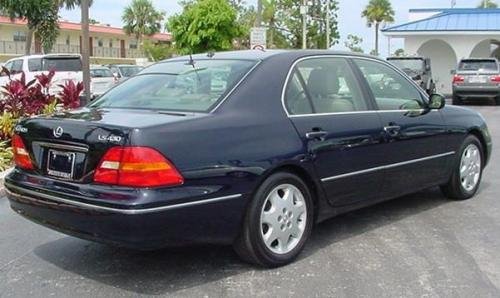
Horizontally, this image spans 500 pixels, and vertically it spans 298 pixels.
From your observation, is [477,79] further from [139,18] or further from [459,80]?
[139,18]

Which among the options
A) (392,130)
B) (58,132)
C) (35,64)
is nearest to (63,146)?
(58,132)

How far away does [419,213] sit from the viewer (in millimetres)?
6289

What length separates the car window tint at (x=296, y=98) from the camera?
4.82 meters

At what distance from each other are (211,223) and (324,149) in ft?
3.85

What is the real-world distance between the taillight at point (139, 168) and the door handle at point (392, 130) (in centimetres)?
225

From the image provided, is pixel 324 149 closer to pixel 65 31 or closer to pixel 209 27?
pixel 209 27

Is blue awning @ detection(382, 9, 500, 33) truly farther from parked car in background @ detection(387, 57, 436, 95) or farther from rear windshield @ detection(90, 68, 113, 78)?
rear windshield @ detection(90, 68, 113, 78)

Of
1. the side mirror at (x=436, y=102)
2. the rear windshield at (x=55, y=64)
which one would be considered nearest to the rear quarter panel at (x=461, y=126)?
the side mirror at (x=436, y=102)

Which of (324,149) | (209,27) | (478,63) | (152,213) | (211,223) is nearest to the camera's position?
(152,213)

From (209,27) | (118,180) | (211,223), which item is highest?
(209,27)

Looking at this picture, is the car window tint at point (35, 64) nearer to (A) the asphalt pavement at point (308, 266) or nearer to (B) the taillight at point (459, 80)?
(B) the taillight at point (459, 80)

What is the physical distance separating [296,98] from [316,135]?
0.33 metres

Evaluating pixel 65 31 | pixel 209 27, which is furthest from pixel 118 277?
pixel 65 31

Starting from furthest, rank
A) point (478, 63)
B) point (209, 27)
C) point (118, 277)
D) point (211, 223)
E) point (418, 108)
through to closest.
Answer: point (478, 63) < point (209, 27) < point (418, 108) < point (118, 277) < point (211, 223)
